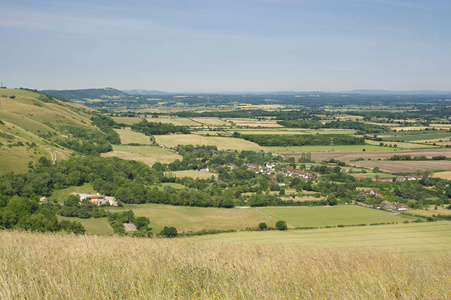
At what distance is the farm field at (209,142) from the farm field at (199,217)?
4205 centimetres

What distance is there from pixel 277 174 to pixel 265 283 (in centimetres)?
5104

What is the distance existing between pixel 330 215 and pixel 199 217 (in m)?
12.9

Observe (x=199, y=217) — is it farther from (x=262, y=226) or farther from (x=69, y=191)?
(x=69, y=191)

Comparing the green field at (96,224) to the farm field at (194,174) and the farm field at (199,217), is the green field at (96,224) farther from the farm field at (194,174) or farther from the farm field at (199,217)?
the farm field at (194,174)

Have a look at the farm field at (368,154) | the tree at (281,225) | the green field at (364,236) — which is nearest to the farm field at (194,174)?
the farm field at (368,154)

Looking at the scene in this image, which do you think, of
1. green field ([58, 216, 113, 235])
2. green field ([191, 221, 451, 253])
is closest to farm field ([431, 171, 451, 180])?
green field ([191, 221, 451, 253])

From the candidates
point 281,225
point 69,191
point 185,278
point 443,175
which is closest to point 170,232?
point 281,225

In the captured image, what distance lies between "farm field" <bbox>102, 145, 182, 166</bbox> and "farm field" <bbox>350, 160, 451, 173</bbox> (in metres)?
33.9

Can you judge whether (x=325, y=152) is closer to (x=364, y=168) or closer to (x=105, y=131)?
(x=364, y=168)

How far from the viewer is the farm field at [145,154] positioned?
216 feet

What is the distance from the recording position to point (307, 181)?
50.5 metres

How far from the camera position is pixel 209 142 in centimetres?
8412

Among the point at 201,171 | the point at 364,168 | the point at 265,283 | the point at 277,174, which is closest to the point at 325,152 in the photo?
the point at 364,168

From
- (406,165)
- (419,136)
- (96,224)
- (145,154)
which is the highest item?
(419,136)
